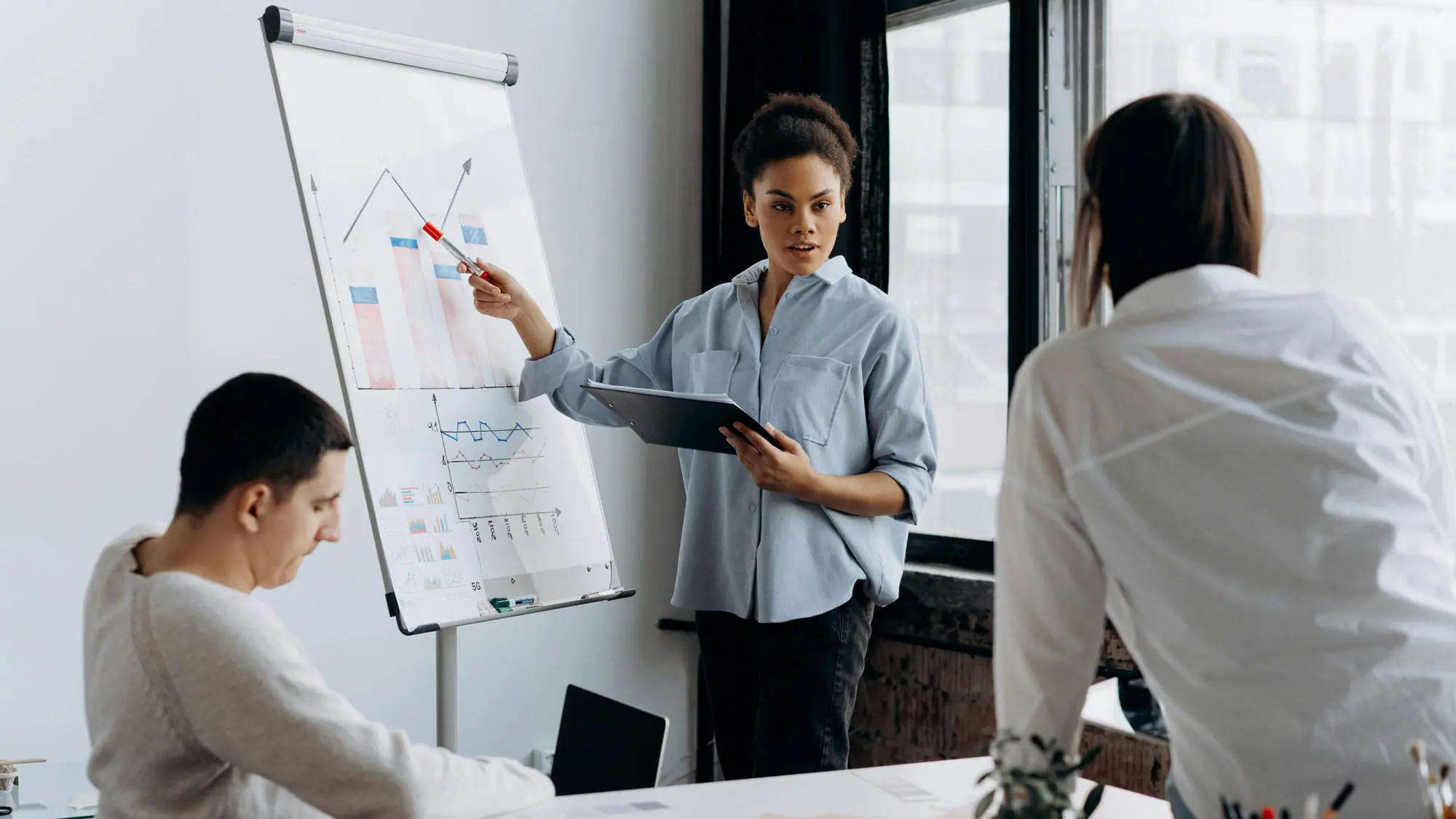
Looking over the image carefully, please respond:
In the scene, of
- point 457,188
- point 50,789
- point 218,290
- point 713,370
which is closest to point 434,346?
point 457,188

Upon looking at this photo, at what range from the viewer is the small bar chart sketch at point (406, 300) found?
2.09 meters

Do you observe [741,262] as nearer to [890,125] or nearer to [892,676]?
[890,125]

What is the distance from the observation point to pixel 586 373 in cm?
229

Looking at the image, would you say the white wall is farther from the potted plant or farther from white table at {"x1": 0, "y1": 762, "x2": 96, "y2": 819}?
the potted plant

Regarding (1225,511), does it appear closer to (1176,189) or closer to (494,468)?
(1176,189)

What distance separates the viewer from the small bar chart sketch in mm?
2088

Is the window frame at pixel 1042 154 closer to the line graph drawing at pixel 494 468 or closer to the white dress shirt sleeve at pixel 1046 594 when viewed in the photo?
the line graph drawing at pixel 494 468

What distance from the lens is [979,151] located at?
3.08m

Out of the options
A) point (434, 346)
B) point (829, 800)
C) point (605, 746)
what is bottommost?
point (605, 746)

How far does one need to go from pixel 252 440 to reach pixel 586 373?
1071 mm

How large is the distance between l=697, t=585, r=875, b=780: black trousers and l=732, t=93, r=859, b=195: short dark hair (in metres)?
0.74

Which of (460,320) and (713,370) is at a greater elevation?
(460,320)

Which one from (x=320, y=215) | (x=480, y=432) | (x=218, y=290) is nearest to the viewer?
(x=320, y=215)

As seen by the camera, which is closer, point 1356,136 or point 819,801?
point 819,801
